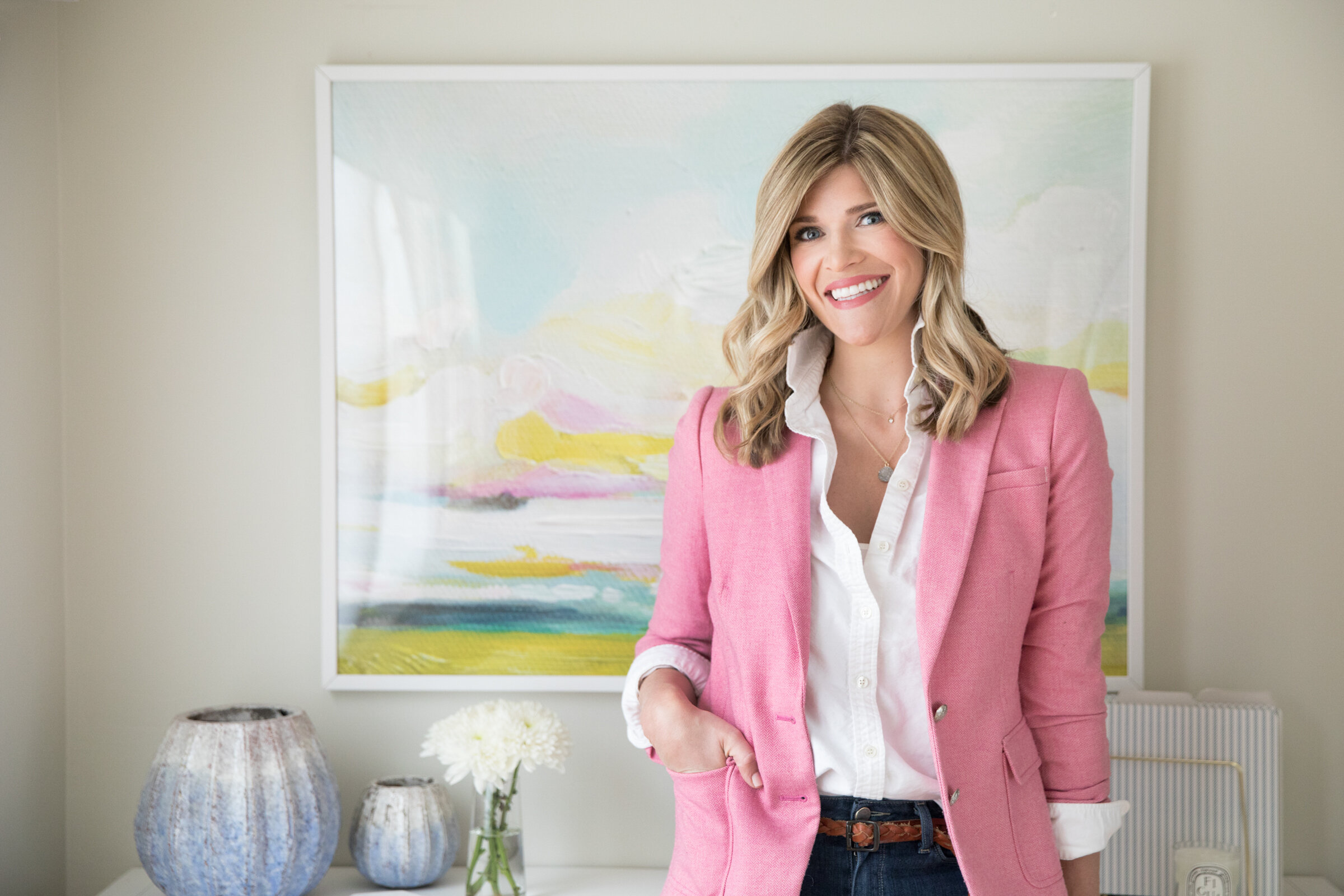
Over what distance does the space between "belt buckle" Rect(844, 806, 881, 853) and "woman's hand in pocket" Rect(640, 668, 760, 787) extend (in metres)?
0.12

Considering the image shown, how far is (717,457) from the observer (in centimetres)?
132

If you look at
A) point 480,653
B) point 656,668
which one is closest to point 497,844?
point 480,653

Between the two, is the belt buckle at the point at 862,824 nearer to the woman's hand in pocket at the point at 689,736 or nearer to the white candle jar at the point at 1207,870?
the woman's hand in pocket at the point at 689,736

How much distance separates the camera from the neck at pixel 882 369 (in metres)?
1.33

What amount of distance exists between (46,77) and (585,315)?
1126mm

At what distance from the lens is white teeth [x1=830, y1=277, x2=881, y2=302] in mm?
1240

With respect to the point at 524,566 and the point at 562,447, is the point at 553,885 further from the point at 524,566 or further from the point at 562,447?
the point at 562,447

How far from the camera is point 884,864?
3.80 feet

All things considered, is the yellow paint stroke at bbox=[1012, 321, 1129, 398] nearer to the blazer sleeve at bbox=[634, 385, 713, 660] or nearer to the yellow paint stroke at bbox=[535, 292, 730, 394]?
the yellow paint stroke at bbox=[535, 292, 730, 394]

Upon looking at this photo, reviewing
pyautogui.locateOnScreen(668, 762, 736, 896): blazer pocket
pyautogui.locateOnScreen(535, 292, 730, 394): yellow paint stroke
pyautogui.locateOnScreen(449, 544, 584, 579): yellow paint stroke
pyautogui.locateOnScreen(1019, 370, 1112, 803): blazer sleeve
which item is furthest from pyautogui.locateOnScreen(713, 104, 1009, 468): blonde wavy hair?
pyautogui.locateOnScreen(449, 544, 584, 579): yellow paint stroke

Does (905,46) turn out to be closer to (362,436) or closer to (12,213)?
(362,436)

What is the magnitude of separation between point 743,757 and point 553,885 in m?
0.88

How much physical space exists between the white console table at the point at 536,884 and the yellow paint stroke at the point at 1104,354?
3.98ft

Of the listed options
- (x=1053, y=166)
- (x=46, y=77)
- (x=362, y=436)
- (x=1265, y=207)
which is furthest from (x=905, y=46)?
(x=46, y=77)
